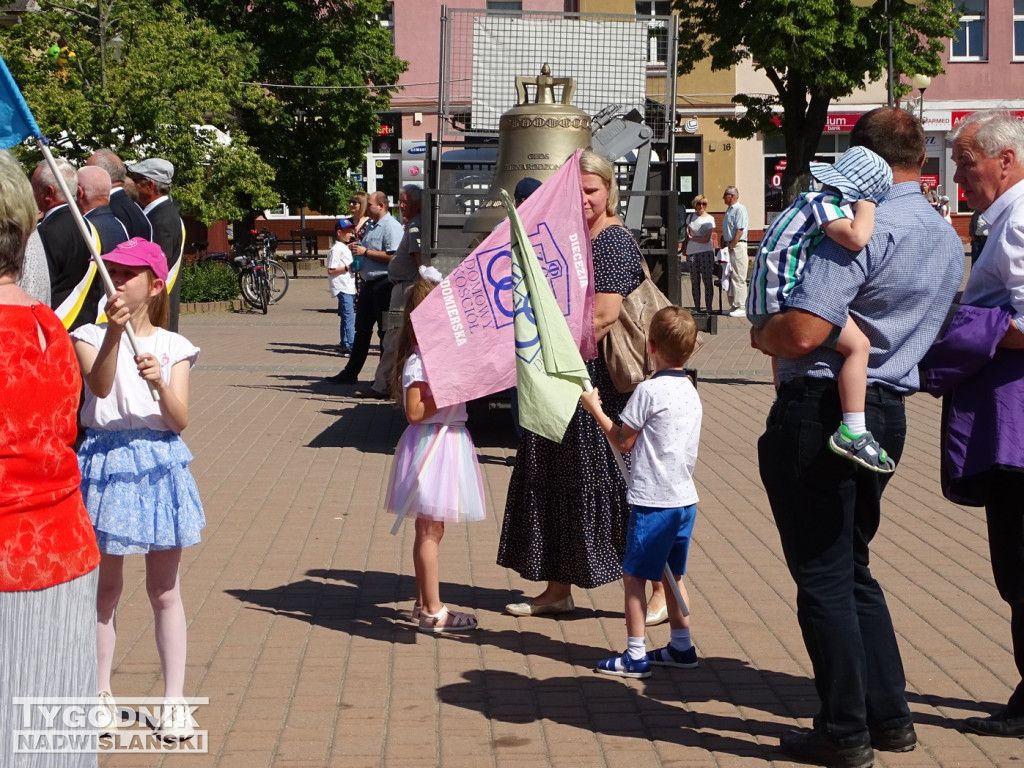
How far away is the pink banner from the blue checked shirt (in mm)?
1259

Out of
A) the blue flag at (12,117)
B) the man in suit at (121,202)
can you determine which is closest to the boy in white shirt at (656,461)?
the blue flag at (12,117)

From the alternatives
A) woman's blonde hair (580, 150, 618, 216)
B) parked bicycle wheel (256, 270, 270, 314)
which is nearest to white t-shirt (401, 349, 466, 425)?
woman's blonde hair (580, 150, 618, 216)

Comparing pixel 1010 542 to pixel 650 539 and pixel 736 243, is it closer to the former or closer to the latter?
pixel 650 539

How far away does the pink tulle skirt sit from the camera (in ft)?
18.6

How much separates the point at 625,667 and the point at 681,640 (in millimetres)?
259

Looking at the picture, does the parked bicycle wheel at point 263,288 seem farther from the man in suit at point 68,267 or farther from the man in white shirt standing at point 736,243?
the man in suit at point 68,267

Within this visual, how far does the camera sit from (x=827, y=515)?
4164 mm

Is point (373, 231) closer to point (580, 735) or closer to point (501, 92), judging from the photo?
point (501, 92)

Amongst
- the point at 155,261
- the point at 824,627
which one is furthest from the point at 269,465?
the point at 824,627

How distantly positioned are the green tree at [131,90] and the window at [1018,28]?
90.1 feet

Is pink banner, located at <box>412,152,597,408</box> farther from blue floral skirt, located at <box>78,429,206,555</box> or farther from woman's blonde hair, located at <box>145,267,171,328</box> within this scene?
blue floral skirt, located at <box>78,429,206,555</box>

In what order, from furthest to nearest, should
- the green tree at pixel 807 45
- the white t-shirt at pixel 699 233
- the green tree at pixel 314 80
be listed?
the green tree at pixel 314 80 < the green tree at pixel 807 45 < the white t-shirt at pixel 699 233

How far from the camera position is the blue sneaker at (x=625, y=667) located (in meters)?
5.18

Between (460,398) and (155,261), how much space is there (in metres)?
1.49
